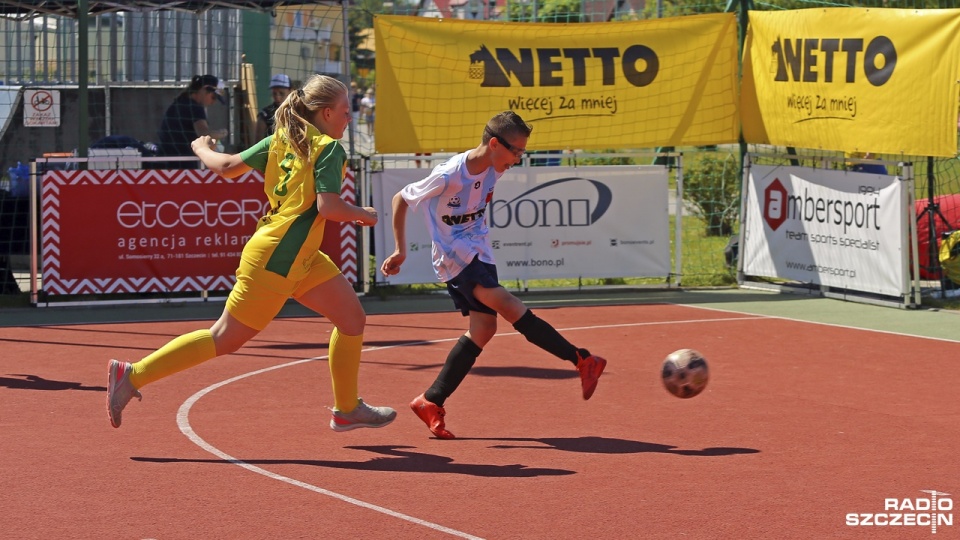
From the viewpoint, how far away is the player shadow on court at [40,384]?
9328 millimetres

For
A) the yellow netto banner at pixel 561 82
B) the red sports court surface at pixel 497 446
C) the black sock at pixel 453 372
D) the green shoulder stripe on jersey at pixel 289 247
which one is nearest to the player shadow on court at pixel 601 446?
the red sports court surface at pixel 497 446

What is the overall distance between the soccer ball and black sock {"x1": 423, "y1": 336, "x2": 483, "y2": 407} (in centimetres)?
117

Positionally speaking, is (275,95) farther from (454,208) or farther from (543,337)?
(543,337)

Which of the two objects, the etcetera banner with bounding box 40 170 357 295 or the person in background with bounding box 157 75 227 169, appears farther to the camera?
the person in background with bounding box 157 75 227 169

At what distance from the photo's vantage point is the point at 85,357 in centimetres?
1072

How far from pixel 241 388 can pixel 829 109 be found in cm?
760

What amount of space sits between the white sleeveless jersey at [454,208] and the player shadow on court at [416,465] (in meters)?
1.15

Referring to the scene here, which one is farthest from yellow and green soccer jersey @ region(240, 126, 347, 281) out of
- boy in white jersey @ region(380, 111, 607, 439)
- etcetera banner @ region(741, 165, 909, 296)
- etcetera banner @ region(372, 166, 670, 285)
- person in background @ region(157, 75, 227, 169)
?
person in background @ region(157, 75, 227, 169)

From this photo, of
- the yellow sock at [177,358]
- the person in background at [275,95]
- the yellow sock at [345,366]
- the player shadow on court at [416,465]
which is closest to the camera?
the player shadow on court at [416,465]

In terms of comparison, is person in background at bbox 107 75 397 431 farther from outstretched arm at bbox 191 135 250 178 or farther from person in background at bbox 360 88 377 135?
person in background at bbox 360 88 377 135

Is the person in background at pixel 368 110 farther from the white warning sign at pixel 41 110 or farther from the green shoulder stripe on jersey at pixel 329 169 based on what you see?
the green shoulder stripe on jersey at pixel 329 169

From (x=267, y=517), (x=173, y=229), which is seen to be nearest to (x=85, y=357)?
(x=173, y=229)

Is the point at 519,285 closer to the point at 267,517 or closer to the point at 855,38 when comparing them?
the point at 855,38

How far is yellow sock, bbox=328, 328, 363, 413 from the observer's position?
762 centimetres
